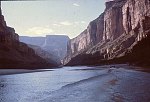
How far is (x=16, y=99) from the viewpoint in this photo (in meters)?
23.3

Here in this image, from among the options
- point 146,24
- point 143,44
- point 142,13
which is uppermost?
point 142,13

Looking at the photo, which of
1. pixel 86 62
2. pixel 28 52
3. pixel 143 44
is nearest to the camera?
pixel 143 44

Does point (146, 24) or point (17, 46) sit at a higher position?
point (146, 24)

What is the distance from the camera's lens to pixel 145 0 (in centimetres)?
17288

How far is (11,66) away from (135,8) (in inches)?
4800

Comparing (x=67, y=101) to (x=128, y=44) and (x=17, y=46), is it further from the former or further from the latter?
(x=128, y=44)

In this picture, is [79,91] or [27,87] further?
[27,87]

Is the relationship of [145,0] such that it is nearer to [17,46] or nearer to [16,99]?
[17,46]

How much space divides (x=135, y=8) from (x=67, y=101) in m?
184

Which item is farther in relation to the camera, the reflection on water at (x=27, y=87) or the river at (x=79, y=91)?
the reflection on water at (x=27, y=87)

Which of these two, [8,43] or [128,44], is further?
[128,44]

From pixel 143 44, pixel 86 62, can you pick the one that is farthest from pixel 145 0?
pixel 143 44

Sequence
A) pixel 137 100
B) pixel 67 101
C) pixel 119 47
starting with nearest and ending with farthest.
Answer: pixel 137 100 < pixel 67 101 < pixel 119 47

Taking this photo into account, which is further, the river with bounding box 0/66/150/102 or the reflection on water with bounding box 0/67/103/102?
the reflection on water with bounding box 0/67/103/102
